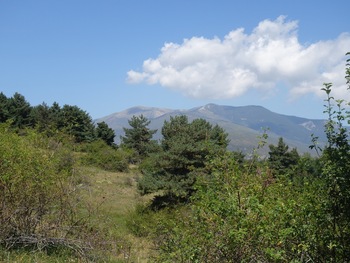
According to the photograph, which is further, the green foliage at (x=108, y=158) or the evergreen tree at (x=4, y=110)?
the evergreen tree at (x=4, y=110)

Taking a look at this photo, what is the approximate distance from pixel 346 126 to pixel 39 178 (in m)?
6.19

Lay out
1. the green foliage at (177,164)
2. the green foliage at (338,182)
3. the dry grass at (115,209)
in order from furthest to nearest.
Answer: the green foliage at (177,164) < the dry grass at (115,209) < the green foliage at (338,182)

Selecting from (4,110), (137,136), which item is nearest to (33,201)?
(4,110)

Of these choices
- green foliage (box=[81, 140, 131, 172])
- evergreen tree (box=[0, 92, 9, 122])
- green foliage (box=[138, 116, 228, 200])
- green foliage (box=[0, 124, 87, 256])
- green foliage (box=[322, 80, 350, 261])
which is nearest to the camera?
green foliage (box=[322, 80, 350, 261])

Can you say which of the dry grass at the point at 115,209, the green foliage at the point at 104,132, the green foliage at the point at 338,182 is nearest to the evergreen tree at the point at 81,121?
the green foliage at the point at 104,132

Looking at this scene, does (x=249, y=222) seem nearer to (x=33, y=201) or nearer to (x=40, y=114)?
(x=33, y=201)

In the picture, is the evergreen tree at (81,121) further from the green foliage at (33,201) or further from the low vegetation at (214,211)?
the green foliage at (33,201)

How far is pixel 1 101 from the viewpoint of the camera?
51.8m

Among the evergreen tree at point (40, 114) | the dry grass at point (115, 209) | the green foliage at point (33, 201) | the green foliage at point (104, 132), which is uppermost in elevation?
the evergreen tree at point (40, 114)

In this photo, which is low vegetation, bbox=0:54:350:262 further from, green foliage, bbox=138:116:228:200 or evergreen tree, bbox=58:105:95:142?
evergreen tree, bbox=58:105:95:142

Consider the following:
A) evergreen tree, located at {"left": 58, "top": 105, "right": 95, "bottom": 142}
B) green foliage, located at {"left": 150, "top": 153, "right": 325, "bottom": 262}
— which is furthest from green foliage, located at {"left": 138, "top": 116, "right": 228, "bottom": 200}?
evergreen tree, located at {"left": 58, "top": 105, "right": 95, "bottom": 142}

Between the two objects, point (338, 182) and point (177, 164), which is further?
point (177, 164)

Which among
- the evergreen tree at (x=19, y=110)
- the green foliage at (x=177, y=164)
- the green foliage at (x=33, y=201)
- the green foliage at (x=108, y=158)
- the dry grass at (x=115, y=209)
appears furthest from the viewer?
the evergreen tree at (x=19, y=110)

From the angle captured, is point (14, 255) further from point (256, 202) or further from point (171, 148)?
point (171, 148)
